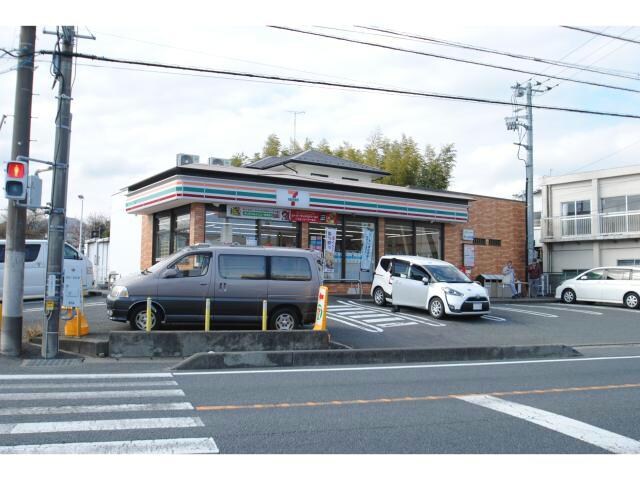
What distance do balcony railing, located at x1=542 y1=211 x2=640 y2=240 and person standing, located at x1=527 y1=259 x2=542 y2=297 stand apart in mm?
4686

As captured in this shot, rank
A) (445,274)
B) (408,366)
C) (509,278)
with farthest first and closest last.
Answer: (509,278) < (445,274) < (408,366)

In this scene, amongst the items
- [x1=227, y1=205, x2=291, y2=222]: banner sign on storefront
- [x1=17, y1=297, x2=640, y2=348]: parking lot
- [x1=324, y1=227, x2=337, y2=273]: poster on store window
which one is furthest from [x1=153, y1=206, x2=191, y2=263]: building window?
[x1=324, y1=227, x2=337, y2=273]: poster on store window

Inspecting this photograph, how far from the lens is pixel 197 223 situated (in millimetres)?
19906

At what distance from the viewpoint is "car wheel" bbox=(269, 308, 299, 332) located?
13164mm

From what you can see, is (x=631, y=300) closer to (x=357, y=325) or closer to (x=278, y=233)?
(x=357, y=325)

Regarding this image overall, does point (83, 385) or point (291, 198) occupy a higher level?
point (291, 198)

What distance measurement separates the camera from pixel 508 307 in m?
21.2

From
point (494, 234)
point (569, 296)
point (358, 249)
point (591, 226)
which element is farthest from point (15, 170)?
point (591, 226)

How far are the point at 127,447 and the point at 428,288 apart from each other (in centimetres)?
1282

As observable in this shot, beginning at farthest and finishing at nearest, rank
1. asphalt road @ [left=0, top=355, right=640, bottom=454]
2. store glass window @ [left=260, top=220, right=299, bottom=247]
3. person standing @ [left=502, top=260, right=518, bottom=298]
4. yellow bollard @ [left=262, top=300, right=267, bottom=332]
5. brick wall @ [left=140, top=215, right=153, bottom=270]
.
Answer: person standing @ [left=502, top=260, right=518, bottom=298] < brick wall @ [left=140, top=215, right=153, bottom=270] < store glass window @ [left=260, top=220, right=299, bottom=247] < yellow bollard @ [left=262, top=300, right=267, bottom=332] < asphalt road @ [left=0, top=355, right=640, bottom=454]

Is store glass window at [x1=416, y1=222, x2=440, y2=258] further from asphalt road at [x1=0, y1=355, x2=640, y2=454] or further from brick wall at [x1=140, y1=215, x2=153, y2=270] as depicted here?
asphalt road at [x1=0, y1=355, x2=640, y2=454]

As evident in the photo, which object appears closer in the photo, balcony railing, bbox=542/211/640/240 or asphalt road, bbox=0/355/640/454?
asphalt road, bbox=0/355/640/454

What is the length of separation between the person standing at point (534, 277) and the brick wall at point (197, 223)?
53.1 feet

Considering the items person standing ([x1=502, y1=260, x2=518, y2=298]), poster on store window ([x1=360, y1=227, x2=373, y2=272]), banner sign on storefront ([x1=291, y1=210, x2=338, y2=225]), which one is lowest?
person standing ([x1=502, y1=260, x2=518, y2=298])
